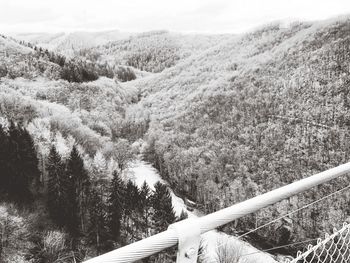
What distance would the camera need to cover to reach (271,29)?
164 m

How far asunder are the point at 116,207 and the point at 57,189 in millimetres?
6417

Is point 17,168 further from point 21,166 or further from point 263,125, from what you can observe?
point 263,125

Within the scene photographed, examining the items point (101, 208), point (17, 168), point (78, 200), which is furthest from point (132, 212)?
point (17, 168)

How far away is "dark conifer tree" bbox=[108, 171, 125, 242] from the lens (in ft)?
127

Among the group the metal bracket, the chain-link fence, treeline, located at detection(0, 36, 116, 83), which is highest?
the metal bracket

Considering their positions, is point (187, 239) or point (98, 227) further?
point (98, 227)

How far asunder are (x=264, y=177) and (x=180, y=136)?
79.9ft

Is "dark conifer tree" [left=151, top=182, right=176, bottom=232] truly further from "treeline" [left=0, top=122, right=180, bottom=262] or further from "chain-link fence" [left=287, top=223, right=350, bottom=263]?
"chain-link fence" [left=287, top=223, right=350, bottom=263]

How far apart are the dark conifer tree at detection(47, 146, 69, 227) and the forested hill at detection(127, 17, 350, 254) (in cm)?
2375

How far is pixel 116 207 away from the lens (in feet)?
132

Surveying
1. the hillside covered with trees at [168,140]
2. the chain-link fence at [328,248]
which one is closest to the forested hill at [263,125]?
the hillside covered with trees at [168,140]

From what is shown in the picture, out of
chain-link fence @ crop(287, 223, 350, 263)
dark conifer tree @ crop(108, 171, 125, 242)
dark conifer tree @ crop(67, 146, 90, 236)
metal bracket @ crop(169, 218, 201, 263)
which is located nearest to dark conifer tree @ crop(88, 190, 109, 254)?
dark conifer tree @ crop(108, 171, 125, 242)

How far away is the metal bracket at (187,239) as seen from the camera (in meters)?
1.69

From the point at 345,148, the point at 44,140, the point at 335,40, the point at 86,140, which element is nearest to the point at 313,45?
the point at 335,40
